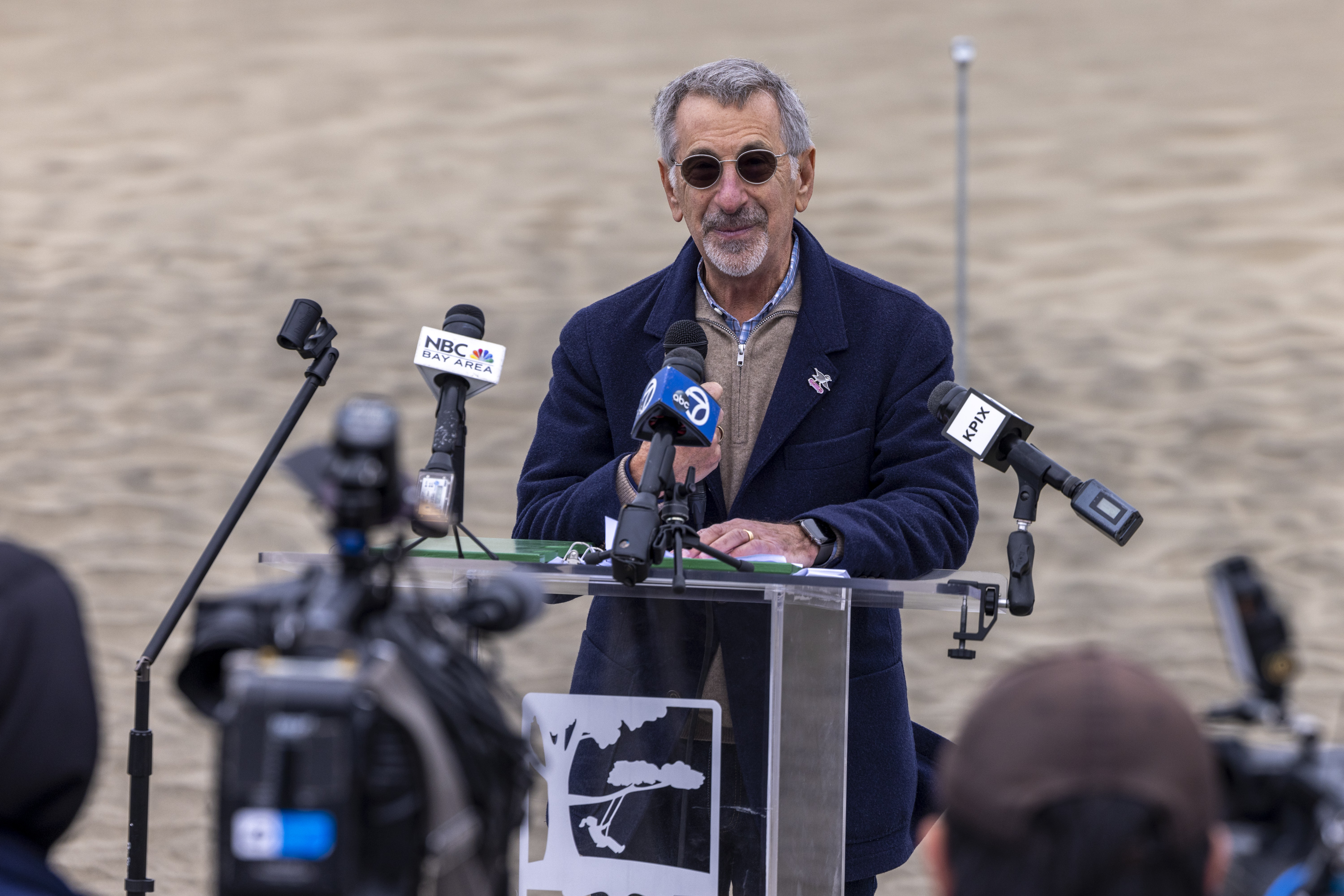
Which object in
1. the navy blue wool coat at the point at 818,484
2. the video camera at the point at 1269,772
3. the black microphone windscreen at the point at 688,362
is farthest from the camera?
the navy blue wool coat at the point at 818,484

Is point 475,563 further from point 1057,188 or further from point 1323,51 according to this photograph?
point 1323,51

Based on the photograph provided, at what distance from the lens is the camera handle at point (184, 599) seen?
275cm

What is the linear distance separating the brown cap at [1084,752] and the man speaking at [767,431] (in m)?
1.10

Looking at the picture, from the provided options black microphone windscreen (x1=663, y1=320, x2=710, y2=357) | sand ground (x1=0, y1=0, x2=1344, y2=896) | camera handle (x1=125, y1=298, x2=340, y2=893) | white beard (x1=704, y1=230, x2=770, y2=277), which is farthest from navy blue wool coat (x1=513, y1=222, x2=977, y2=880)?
sand ground (x1=0, y1=0, x2=1344, y2=896)

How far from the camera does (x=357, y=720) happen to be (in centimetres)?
108

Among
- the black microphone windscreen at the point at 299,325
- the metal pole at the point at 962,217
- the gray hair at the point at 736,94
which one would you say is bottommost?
the black microphone windscreen at the point at 299,325

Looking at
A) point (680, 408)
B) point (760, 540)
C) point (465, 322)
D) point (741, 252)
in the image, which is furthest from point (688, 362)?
point (741, 252)

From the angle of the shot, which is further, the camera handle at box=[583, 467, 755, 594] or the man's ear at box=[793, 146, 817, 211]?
the man's ear at box=[793, 146, 817, 211]

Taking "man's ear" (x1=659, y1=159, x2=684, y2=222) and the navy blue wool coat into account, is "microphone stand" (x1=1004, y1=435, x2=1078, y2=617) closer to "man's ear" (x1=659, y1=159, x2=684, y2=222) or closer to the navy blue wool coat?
the navy blue wool coat

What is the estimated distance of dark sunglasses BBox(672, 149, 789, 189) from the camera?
2693 mm

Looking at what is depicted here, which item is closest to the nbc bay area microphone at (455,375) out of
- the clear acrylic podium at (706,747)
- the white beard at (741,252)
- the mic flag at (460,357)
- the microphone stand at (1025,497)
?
the mic flag at (460,357)

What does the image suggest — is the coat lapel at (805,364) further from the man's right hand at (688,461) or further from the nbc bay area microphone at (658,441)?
the nbc bay area microphone at (658,441)

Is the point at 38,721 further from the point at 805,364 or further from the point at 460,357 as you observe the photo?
the point at 805,364

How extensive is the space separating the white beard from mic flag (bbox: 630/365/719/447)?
2.38 feet
